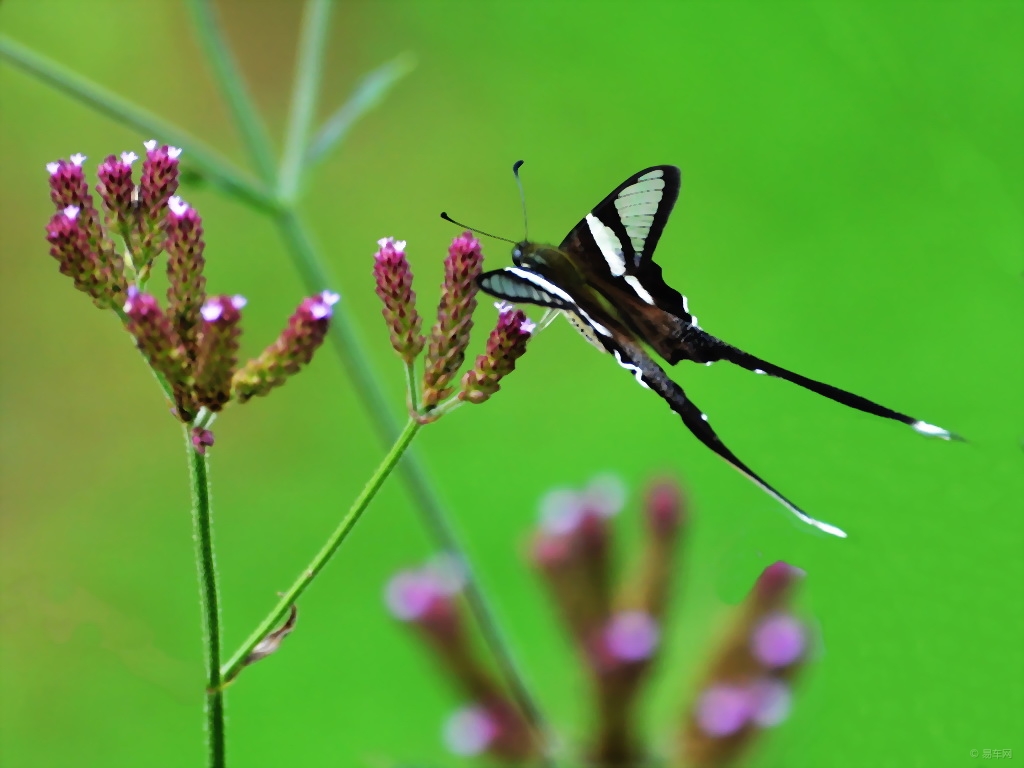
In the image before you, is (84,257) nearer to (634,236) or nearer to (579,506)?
(634,236)

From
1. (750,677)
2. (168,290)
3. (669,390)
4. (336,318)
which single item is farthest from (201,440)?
(750,677)

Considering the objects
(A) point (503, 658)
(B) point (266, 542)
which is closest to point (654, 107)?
(B) point (266, 542)

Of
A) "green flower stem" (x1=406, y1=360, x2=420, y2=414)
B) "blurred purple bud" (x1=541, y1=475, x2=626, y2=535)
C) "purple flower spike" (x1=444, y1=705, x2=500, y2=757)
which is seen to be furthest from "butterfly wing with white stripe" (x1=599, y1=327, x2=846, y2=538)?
"purple flower spike" (x1=444, y1=705, x2=500, y2=757)

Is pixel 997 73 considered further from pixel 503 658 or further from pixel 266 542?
pixel 266 542

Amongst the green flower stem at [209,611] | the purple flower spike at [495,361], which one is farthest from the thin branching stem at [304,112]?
the green flower stem at [209,611]

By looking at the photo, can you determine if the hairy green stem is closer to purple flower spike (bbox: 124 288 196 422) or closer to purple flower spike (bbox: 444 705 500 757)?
purple flower spike (bbox: 124 288 196 422)

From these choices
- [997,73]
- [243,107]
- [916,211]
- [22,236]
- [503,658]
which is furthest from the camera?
[22,236]
